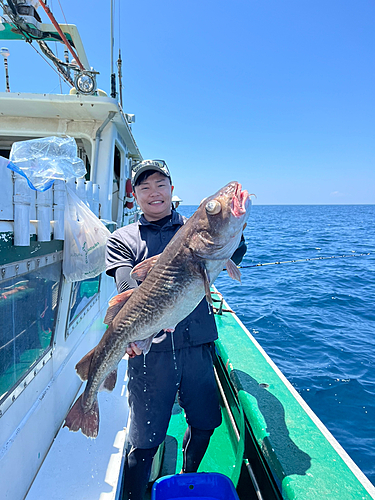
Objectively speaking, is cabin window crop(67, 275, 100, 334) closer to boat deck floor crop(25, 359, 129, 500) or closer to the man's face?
boat deck floor crop(25, 359, 129, 500)

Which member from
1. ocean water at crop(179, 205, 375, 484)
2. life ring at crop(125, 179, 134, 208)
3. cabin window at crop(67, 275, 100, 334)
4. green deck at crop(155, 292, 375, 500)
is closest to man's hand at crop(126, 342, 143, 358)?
green deck at crop(155, 292, 375, 500)

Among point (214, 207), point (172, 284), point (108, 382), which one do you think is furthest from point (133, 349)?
point (214, 207)

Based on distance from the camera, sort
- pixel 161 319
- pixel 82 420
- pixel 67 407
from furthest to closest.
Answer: pixel 67 407, pixel 82 420, pixel 161 319

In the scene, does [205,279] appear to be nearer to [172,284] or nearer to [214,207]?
[172,284]

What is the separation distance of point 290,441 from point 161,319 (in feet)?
4.96

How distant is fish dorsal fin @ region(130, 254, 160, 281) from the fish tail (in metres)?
→ 1.05

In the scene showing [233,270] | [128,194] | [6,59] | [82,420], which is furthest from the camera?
[128,194]

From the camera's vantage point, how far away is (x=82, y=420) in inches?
95.4

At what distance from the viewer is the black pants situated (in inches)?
102

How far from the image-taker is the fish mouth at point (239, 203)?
1940 millimetres

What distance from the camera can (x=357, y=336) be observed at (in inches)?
318

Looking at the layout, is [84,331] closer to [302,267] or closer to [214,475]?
[214,475]

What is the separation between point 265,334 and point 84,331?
567 centimetres

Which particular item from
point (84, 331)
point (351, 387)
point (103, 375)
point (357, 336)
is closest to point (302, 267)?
point (357, 336)
